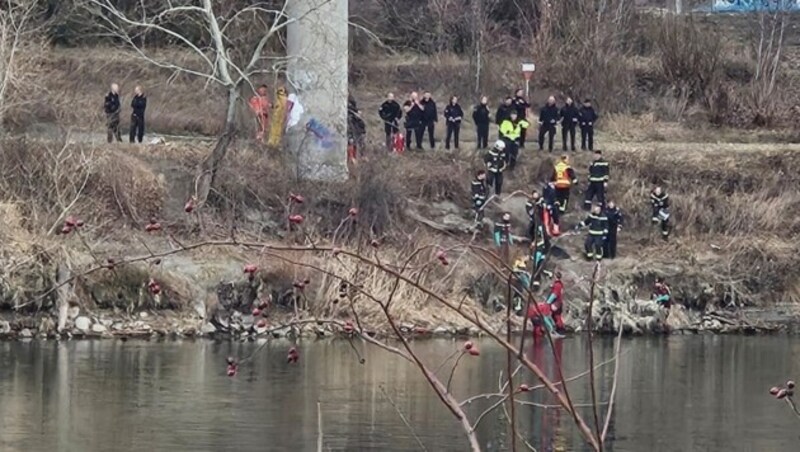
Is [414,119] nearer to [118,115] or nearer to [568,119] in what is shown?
[568,119]

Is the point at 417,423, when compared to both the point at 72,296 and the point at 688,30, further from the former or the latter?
the point at 688,30

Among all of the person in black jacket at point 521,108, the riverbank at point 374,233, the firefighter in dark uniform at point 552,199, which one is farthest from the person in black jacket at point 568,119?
the firefighter in dark uniform at point 552,199

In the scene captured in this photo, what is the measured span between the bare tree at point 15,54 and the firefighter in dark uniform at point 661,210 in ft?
53.4

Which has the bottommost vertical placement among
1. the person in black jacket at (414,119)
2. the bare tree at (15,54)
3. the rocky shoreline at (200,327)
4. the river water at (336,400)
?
the river water at (336,400)

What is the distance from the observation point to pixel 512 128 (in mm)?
44312

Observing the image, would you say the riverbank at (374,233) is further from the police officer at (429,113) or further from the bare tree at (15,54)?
the bare tree at (15,54)

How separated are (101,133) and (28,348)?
1130cm

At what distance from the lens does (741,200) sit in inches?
1778

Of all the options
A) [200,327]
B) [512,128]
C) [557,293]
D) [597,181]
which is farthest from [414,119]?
[200,327]

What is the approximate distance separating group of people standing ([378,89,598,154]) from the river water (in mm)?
9891

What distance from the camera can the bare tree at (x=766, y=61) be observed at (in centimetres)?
5322

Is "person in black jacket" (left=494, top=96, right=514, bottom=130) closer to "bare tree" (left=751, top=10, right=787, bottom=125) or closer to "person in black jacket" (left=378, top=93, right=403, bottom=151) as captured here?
"person in black jacket" (left=378, top=93, right=403, bottom=151)

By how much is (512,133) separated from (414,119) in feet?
8.59

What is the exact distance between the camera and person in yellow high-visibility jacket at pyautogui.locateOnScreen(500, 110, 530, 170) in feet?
145
